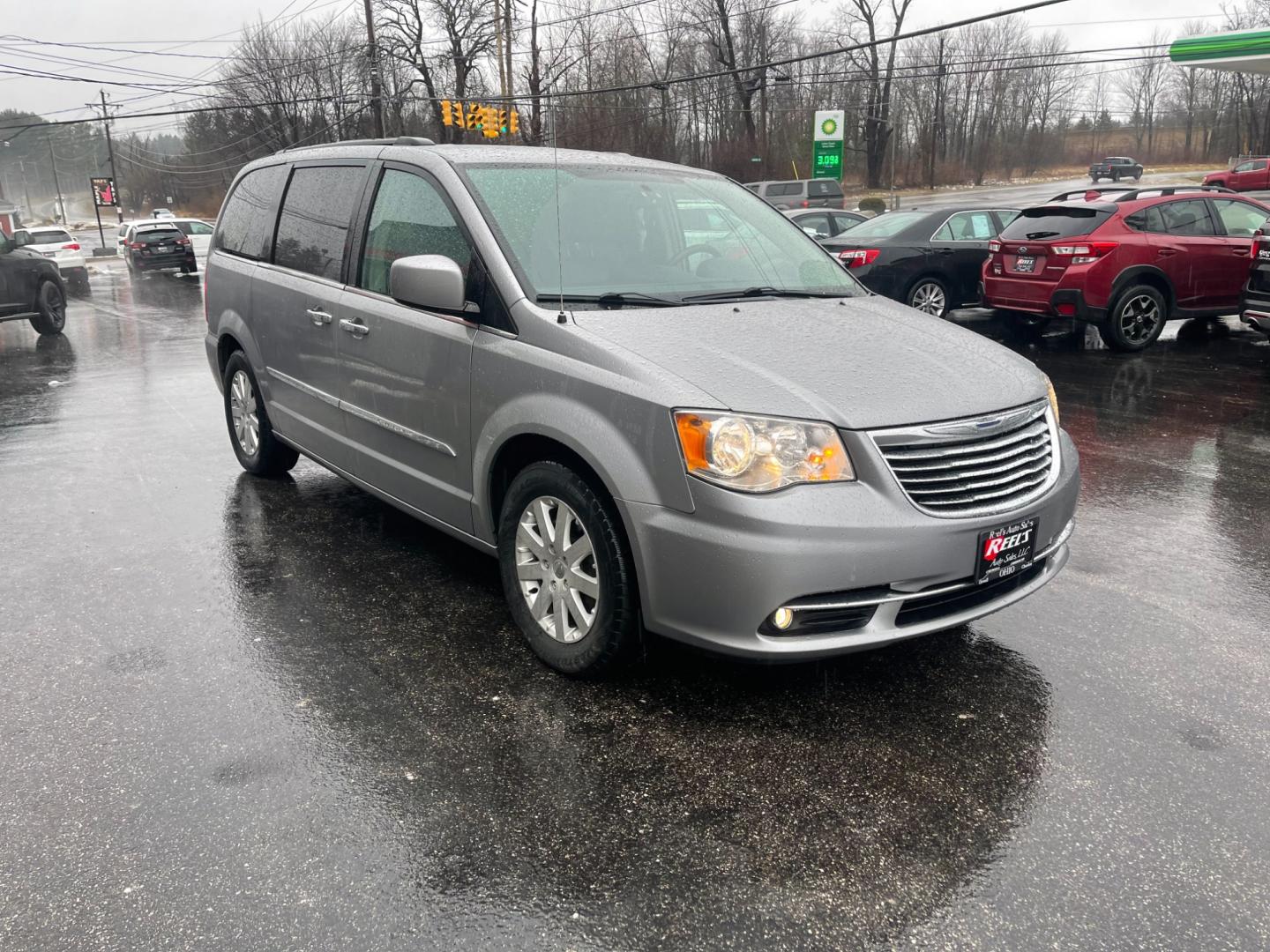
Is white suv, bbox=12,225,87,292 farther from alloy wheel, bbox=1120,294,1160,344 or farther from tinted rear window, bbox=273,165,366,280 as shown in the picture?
alloy wheel, bbox=1120,294,1160,344

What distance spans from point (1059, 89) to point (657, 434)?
283 ft

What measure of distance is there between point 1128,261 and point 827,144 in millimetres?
31924

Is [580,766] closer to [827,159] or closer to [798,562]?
[798,562]

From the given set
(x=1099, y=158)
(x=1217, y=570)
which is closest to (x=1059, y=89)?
(x=1099, y=158)

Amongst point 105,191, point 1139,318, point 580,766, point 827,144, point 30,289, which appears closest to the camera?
point 580,766

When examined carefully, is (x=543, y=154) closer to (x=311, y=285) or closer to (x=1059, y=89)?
→ (x=311, y=285)

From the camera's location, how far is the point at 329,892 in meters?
2.52

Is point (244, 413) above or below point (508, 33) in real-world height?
below

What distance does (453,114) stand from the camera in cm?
3859

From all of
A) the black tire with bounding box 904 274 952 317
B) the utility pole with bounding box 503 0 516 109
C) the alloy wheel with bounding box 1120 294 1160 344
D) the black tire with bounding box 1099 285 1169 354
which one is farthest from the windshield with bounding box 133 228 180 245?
the alloy wheel with bounding box 1120 294 1160 344

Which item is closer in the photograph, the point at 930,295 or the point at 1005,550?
the point at 1005,550

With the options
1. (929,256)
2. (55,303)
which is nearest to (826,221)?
(929,256)

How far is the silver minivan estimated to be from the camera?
121 inches

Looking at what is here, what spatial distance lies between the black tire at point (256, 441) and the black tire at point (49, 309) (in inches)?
384
